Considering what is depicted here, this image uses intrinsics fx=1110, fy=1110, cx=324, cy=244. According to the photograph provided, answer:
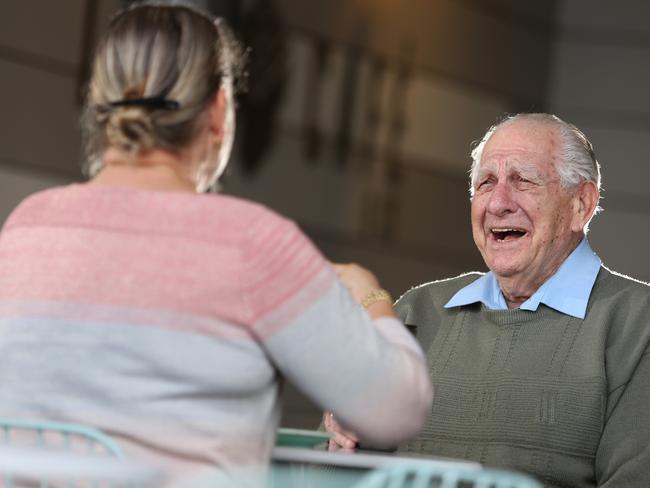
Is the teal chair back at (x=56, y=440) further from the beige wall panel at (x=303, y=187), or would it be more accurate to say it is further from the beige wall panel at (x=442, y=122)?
the beige wall panel at (x=442, y=122)

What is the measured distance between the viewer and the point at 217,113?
5.05 ft

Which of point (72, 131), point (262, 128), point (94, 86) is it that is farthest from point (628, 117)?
point (94, 86)

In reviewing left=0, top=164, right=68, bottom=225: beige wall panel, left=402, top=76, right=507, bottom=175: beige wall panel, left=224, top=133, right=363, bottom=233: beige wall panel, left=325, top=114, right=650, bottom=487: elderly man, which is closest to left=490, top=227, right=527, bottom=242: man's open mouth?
left=325, top=114, right=650, bottom=487: elderly man

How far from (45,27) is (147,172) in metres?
4.14

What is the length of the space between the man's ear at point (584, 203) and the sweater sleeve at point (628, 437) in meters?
0.48

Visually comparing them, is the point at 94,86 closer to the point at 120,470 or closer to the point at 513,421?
the point at 120,470

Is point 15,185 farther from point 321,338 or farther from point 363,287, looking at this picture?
point 321,338

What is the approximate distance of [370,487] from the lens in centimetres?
125

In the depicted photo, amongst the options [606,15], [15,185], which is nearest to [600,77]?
[606,15]

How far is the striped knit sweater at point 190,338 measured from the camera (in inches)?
53.3

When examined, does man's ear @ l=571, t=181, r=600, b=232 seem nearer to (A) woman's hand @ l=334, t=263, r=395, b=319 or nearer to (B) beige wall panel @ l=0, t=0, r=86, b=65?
(A) woman's hand @ l=334, t=263, r=395, b=319

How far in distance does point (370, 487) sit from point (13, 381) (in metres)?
0.47

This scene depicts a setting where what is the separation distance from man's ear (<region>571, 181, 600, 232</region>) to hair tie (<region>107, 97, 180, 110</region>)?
64.1 inches

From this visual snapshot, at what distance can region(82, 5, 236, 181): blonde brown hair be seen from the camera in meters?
1.46
